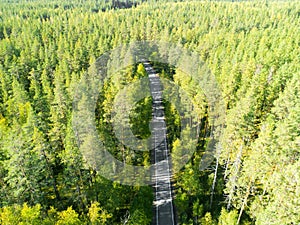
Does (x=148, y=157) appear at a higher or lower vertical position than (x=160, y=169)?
higher

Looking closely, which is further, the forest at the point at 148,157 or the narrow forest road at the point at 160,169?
the narrow forest road at the point at 160,169

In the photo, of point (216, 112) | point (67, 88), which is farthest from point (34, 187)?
point (216, 112)

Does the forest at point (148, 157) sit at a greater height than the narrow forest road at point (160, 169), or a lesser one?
greater

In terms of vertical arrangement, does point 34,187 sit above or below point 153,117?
above

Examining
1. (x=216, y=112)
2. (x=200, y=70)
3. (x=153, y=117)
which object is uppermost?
(x=200, y=70)

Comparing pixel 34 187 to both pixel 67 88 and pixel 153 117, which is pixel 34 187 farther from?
pixel 153 117

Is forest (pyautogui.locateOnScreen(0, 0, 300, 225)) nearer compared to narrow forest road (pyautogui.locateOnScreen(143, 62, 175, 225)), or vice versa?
forest (pyautogui.locateOnScreen(0, 0, 300, 225))

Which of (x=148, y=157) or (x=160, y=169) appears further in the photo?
(x=160, y=169)

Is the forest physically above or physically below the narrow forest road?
above
